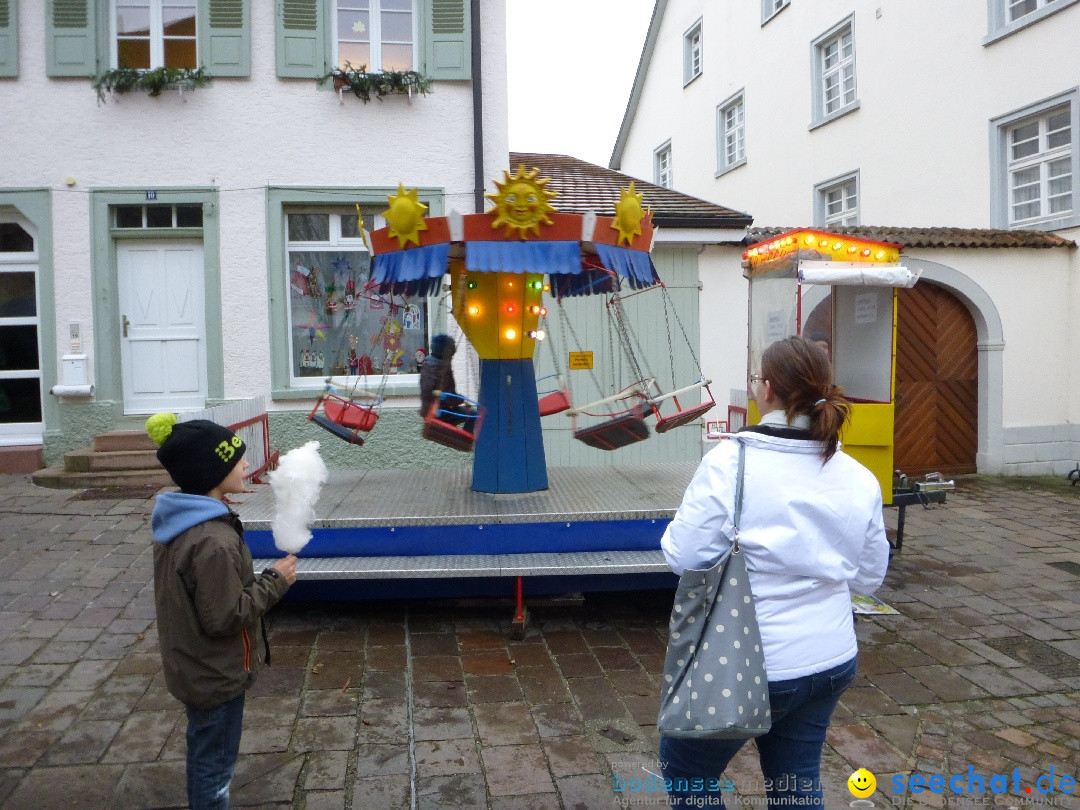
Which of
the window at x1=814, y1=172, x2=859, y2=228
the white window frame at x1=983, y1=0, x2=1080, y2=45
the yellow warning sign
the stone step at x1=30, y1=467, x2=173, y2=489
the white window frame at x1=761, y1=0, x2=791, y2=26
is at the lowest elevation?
the stone step at x1=30, y1=467, x2=173, y2=489

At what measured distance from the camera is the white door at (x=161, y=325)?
1012 centimetres

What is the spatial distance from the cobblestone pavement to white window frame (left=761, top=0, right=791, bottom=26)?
46.8 ft

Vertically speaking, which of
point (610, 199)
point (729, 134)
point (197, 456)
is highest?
point (729, 134)

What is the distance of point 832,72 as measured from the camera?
16016mm

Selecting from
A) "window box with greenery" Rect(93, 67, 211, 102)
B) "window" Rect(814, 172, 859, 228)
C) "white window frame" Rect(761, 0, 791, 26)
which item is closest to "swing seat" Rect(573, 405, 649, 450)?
"window box with greenery" Rect(93, 67, 211, 102)

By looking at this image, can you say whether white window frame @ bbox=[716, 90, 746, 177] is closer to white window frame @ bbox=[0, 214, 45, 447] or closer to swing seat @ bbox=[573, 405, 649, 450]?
white window frame @ bbox=[0, 214, 45, 447]

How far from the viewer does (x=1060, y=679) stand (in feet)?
14.9

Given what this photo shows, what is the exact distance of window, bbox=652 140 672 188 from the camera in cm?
2248

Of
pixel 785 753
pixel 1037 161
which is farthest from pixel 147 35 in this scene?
pixel 1037 161

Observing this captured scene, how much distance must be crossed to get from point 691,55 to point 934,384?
13243 mm

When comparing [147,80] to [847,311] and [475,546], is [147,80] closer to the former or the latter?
[475,546]

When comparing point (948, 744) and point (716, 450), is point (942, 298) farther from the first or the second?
point (716, 450)

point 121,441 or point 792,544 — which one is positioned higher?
point 792,544

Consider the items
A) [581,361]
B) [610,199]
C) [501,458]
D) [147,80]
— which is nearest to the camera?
[501,458]
